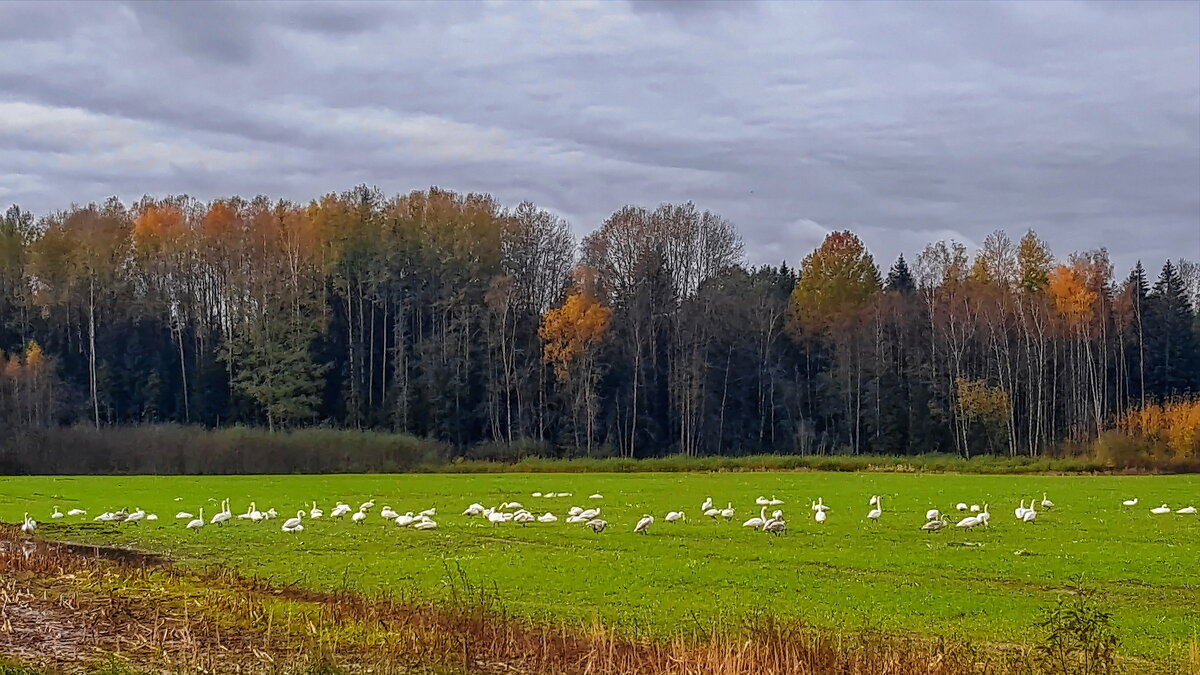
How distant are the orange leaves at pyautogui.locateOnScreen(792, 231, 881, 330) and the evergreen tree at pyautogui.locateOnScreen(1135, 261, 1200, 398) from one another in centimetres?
2420

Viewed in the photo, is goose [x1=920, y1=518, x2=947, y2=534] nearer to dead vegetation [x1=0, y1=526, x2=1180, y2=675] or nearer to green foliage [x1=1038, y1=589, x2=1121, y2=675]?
dead vegetation [x1=0, y1=526, x2=1180, y2=675]

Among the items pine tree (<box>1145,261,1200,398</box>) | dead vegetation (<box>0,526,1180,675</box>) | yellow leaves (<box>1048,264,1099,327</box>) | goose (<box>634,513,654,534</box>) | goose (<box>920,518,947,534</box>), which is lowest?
goose (<box>920,518,947,534</box>)

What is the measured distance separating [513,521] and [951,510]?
609 inches

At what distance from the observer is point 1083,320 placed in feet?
291

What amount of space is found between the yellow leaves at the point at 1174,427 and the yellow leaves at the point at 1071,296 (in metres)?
9.55

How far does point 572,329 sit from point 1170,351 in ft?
174

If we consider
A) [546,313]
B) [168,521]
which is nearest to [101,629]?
[168,521]

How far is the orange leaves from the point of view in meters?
99.0

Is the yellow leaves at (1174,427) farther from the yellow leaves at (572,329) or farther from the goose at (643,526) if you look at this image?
the goose at (643,526)

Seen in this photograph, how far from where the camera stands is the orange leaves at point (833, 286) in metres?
99.0

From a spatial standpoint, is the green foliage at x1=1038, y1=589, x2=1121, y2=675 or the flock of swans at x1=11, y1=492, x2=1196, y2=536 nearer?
the green foliage at x1=1038, y1=589, x2=1121, y2=675

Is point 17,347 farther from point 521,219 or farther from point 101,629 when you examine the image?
point 101,629

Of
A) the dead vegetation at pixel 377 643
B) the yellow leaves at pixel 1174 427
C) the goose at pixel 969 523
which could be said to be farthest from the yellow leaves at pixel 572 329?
the dead vegetation at pixel 377 643

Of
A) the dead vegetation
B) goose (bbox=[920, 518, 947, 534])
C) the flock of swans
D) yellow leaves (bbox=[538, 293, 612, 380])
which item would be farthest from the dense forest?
the dead vegetation
